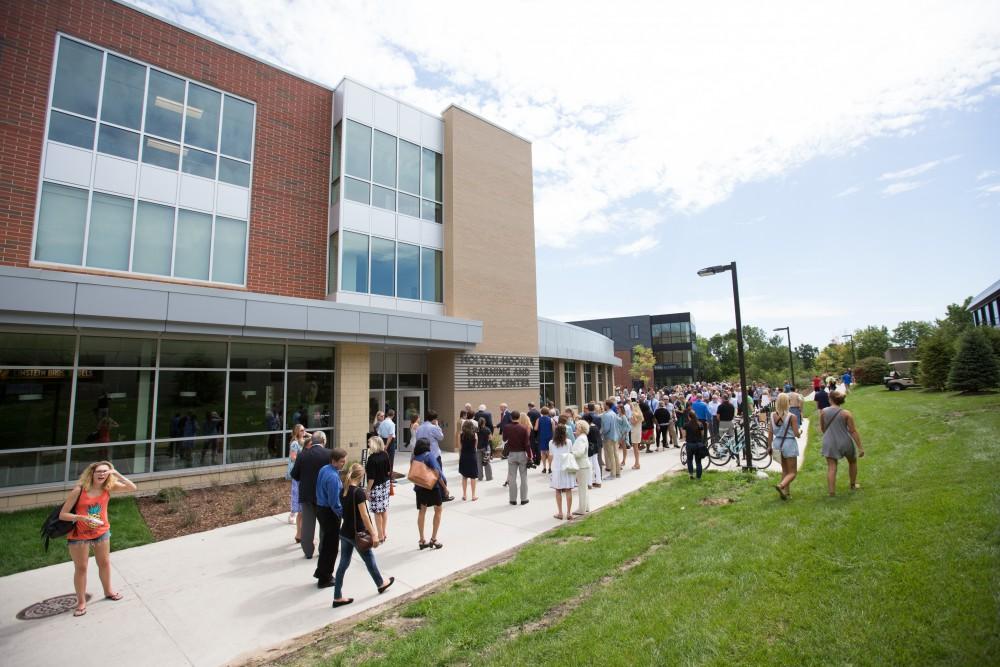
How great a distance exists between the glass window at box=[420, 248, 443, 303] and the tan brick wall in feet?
11.5

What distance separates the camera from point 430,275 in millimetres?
18109

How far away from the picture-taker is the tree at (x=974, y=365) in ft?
63.7

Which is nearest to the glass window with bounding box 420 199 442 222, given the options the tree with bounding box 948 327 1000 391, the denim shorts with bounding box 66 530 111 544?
the denim shorts with bounding box 66 530 111 544

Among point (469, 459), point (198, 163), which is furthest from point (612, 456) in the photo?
point (198, 163)

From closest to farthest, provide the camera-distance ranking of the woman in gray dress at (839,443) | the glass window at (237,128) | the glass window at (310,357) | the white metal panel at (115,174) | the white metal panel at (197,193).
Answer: the woman in gray dress at (839,443) → the white metal panel at (115,174) → the white metal panel at (197,193) → the glass window at (237,128) → the glass window at (310,357)

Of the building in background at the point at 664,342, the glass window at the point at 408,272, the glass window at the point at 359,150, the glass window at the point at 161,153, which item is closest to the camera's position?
the glass window at the point at 161,153

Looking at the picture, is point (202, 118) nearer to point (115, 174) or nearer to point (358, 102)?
point (115, 174)

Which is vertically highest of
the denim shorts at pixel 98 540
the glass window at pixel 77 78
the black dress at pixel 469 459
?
the glass window at pixel 77 78

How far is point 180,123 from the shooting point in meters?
13.3

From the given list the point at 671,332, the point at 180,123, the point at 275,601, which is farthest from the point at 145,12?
the point at 671,332

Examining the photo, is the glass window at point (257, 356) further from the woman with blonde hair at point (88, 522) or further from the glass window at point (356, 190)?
Answer: the woman with blonde hair at point (88, 522)

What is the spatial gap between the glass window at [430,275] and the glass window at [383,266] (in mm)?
1214

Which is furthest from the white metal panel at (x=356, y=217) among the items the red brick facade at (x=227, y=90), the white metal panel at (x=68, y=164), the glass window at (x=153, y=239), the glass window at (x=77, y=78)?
the glass window at (x=77, y=78)

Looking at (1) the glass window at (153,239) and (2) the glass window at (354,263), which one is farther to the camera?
(2) the glass window at (354,263)
